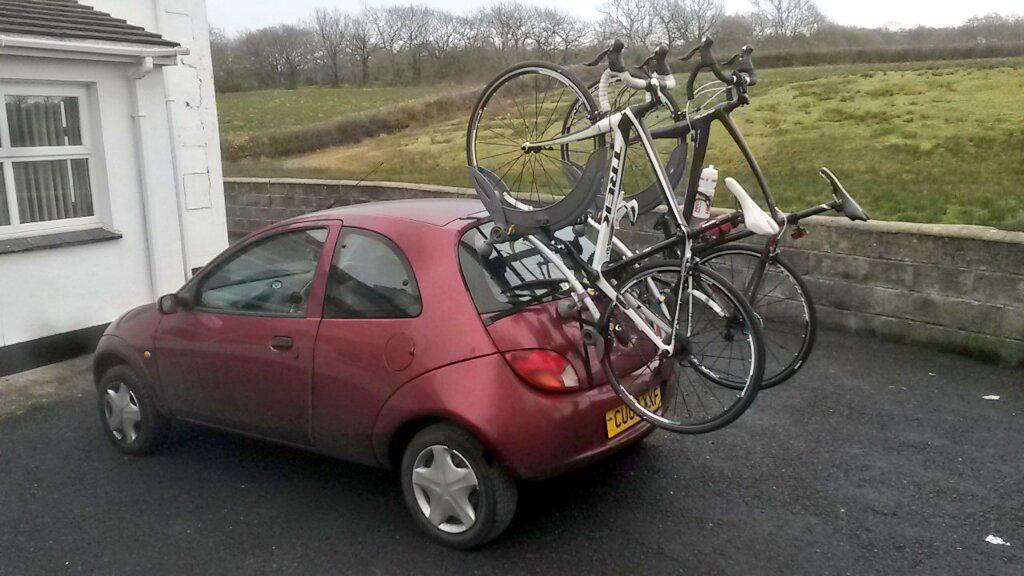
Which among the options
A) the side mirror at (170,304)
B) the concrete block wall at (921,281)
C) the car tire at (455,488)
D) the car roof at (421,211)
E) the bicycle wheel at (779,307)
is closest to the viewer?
the car tire at (455,488)

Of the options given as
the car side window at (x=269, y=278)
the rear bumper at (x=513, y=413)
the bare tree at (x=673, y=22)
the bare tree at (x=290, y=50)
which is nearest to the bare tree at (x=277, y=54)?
the bare tree at (x=290, y=50)

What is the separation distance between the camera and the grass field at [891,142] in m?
9.49

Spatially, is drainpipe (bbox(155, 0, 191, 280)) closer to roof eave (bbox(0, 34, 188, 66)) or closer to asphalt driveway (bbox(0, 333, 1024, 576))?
roof eave (bbox(0, 34, 188, 66))

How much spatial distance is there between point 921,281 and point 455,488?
500cm

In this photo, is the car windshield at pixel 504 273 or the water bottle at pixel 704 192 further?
the water bottle at pixel 704 192

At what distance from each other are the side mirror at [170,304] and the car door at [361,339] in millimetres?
1172

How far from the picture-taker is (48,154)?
793 cm

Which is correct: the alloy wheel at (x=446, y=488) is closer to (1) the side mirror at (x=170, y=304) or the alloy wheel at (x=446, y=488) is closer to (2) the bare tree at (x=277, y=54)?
(1) the side mirror at (x=170, y=304)

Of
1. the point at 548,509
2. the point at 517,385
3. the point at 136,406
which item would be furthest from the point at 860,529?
the point at 136,406

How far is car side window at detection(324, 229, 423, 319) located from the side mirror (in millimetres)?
1176

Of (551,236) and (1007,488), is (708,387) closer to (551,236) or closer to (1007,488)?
(551,236)

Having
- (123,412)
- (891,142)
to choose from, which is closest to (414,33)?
(891,142)

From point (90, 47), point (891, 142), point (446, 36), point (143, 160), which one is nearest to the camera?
point (90, 47)

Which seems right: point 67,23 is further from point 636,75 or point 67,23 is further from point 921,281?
point 921,281
